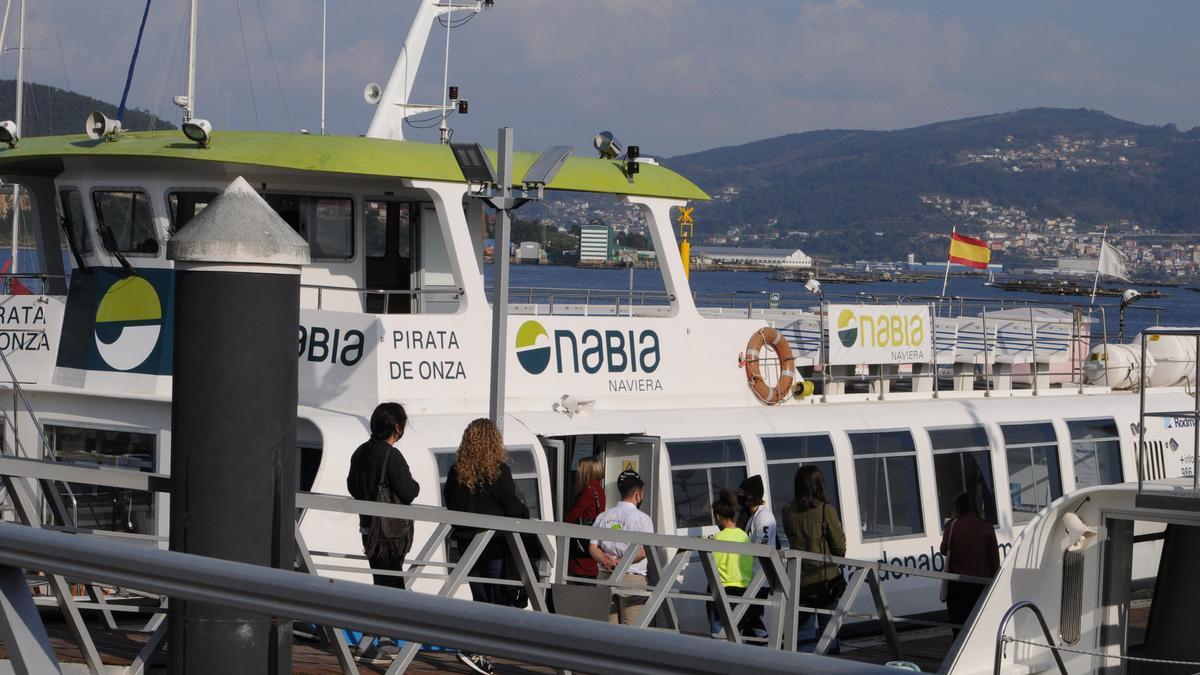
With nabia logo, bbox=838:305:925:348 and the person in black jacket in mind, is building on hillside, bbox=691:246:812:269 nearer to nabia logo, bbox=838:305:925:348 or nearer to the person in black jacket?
nabia logo, bbox=838:305:925:348

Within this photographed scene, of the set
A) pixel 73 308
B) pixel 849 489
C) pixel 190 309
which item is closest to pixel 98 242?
pixel 73 308

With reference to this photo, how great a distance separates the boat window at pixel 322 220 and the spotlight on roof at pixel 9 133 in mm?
2225

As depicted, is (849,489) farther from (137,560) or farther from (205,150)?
(137,560)

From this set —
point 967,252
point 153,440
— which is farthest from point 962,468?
point 967,252

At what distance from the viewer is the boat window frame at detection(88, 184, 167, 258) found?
1154cm

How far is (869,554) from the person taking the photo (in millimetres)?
13484

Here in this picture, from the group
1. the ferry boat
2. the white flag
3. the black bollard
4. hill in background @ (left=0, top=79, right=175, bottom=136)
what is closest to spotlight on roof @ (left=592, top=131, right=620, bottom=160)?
the ferry boat

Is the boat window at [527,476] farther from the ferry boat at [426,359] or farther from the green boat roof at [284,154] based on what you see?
the green boat roof at [284,154]

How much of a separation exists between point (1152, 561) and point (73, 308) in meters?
8.84

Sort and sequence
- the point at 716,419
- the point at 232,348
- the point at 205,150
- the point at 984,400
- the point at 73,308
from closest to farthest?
1. the point at 232,348
2. the point at 205,150
3. the point at 73,308
4. the point at 716,419
5. the point at 984,400

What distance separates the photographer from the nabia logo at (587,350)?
1209cm

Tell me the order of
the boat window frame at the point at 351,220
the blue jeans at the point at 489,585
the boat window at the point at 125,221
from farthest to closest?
the boat window frame at the point at 351,220 → the boat window at the point at 125,221 → the blue jeans at the point at 489,585

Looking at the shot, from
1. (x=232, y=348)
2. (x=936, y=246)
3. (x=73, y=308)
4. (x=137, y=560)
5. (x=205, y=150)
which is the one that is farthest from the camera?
(x=936, y=246)

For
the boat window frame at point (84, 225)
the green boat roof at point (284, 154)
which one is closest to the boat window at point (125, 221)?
the boat window frame at point (84, 225)
